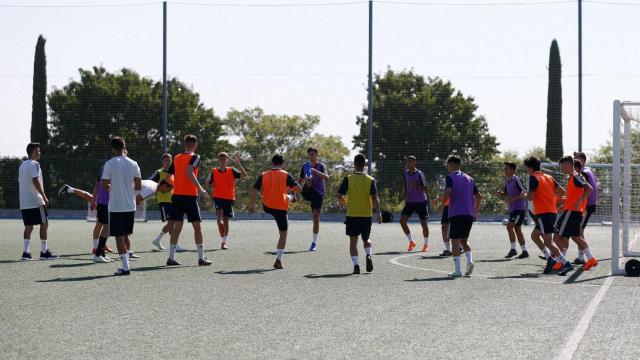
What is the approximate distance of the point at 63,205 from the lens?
4444 cm

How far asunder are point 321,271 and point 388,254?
426 cm

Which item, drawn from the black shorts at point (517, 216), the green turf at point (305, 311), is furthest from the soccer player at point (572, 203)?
the black shorts at point (517, 216)

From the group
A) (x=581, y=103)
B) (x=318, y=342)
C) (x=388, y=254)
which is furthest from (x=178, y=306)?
(x=581, y=103)

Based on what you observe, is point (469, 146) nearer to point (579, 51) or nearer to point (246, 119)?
point (579, 51)

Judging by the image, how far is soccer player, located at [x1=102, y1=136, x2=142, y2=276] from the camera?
14078mm

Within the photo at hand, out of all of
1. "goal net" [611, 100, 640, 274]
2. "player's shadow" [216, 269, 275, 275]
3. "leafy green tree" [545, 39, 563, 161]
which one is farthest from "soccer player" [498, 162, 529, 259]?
"leafy green tree" [545, 39, 563, 161]

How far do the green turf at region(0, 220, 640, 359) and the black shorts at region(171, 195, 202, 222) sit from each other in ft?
2.65

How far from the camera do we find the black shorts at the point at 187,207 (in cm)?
1558

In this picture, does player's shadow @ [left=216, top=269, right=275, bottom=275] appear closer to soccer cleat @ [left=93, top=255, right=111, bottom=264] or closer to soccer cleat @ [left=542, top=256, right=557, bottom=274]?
soccer cleat @ [left=93, top=255, right=111, bottom=264]

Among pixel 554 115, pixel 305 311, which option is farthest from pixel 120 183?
pixel 554 115

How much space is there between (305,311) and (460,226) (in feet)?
16.8

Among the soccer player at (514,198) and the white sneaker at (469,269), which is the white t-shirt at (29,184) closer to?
the white sneaker at (469,269)

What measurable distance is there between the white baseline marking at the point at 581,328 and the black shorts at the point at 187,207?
654 cm

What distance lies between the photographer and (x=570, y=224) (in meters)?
15.1
